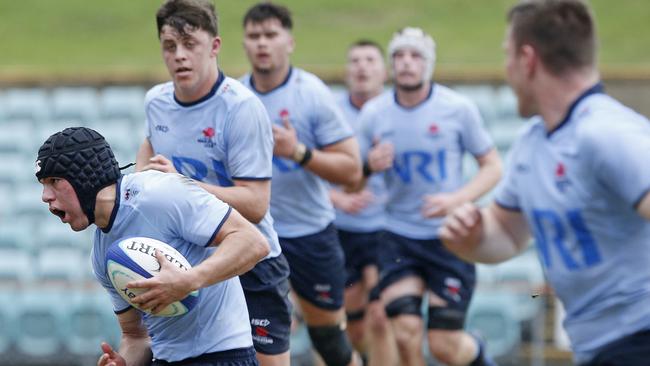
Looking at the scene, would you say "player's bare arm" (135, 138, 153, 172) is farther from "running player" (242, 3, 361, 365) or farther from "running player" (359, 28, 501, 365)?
"running player" (359, 28, 501, 365)

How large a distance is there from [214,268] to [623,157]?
168cm

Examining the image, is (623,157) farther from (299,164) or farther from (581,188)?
(299,164)

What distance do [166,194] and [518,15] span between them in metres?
1.62

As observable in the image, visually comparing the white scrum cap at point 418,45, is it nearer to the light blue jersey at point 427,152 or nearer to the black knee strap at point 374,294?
the light blue jersey at point 427,152

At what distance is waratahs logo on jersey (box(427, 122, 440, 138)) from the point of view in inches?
348

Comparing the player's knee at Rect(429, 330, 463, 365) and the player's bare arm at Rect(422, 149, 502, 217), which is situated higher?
the player's bare arm at Rect(422, 149, 502, 217)

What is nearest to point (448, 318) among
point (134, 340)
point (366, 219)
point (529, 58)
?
point (366, 219)

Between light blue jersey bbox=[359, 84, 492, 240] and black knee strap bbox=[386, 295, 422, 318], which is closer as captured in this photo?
black knee strap bbox=[386, 295, 422, 318]

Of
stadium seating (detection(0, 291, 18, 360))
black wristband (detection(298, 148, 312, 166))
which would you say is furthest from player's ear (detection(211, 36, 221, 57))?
stadium seating (detection(0, 291, 18, 360))

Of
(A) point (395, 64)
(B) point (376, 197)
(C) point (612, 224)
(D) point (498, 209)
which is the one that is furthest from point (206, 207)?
(B) point (376, 197)

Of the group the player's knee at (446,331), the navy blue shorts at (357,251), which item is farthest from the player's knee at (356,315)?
the player's knee at (446,331)

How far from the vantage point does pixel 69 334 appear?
488 inches

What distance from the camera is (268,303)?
6598mm

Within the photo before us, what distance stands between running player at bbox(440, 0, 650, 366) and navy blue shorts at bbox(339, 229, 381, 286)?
5.47 metres
